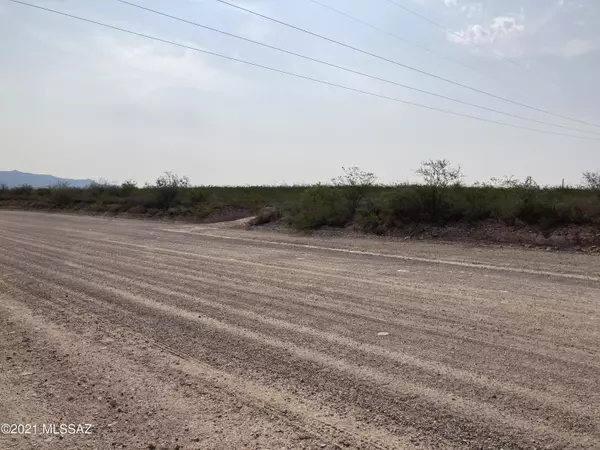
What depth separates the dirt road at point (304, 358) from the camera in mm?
4457

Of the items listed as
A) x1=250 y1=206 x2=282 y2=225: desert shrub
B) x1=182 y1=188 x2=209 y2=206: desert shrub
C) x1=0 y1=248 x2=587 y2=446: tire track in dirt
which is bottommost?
x1=0 y1=248 x2=587 y2=446: tire track in dirt

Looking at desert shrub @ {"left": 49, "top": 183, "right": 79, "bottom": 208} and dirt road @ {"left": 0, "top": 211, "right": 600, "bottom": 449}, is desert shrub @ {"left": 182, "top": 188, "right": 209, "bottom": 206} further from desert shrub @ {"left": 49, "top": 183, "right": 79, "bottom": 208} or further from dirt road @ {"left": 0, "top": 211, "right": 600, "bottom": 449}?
dirt road @ {"left": 0, "top": 211, "right": 600, "bottom": 449}

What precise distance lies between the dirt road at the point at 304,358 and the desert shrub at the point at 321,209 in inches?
493

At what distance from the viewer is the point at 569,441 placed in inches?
163

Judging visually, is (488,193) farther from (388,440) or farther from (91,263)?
(388,440)

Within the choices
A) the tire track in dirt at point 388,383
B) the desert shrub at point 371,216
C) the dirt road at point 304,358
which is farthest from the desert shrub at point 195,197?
the tire track in dirt at point 388,383

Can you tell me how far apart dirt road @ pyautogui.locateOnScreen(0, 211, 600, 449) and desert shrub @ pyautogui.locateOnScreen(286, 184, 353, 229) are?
12513 millimetres

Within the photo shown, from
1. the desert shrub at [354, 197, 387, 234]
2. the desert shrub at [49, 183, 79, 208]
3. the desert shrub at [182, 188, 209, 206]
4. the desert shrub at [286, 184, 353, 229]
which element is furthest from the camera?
the desert shrub at [49, 183, 79, 208]

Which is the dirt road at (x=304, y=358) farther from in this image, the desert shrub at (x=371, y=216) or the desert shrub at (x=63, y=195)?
the desert shrub at (x=63, y=195)

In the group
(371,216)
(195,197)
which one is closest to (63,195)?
(195,197)

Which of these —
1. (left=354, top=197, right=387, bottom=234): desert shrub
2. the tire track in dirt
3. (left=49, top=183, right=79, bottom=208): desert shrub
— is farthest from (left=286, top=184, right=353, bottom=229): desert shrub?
(left=49, top=183, right=79, bottom=208): desert shrub

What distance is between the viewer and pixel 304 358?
6.25 meters

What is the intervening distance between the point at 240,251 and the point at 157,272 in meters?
4.86

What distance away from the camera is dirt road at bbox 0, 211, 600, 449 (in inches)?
175
